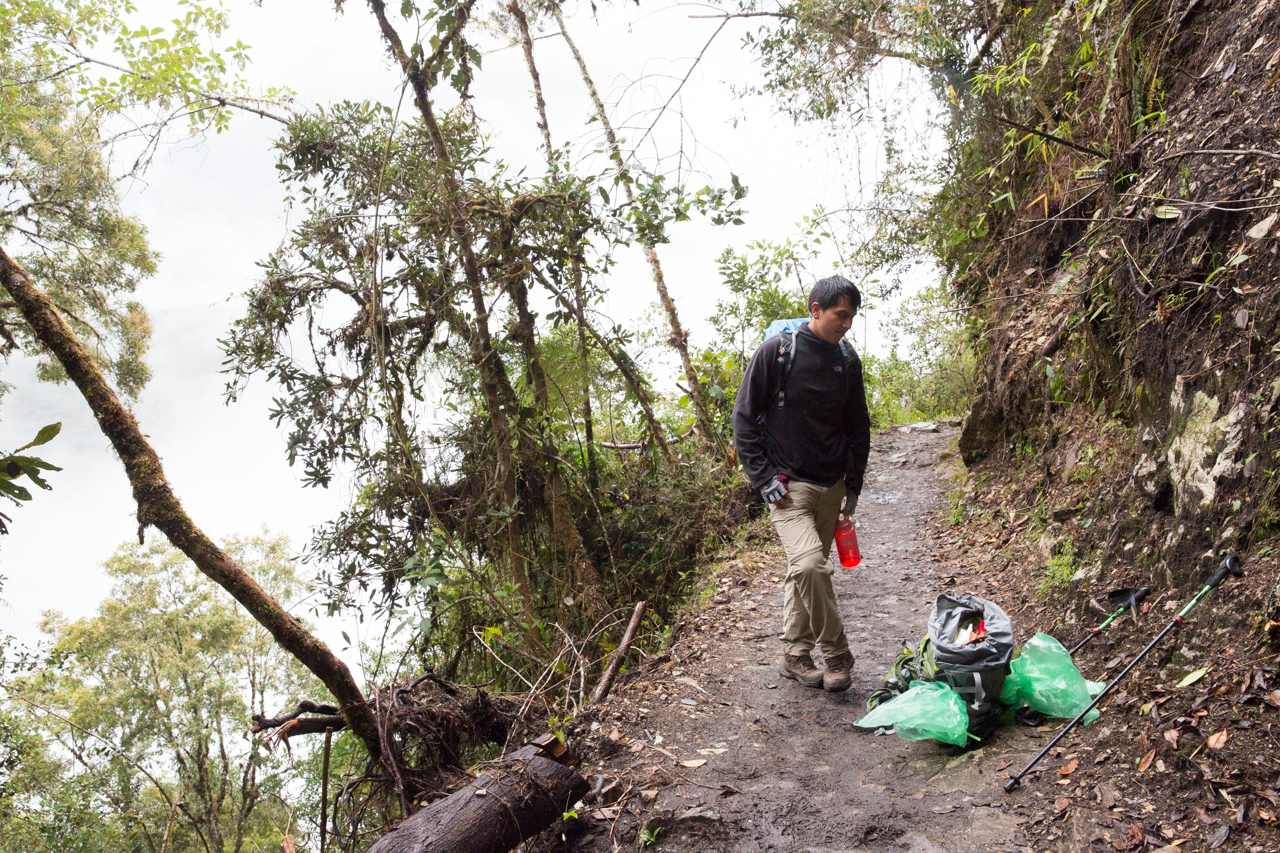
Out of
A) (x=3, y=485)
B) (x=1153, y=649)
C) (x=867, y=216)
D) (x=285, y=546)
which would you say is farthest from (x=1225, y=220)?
(x=285, y=546)

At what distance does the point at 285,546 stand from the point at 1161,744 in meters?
25.5

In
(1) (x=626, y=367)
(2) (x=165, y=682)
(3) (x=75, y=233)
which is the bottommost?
(2) (x=165, y=682)

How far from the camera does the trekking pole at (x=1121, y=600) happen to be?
10.4 ft

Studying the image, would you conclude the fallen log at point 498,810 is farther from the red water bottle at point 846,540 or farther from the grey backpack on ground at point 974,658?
the red water bottle at point 846,540

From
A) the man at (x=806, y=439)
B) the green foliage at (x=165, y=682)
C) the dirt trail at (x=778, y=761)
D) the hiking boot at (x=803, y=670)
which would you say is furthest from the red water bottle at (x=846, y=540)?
the green foliage at (x=165, y=682)

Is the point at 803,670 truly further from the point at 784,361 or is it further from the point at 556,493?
the point at 556,493

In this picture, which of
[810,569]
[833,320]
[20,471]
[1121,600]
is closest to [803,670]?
[810,569]

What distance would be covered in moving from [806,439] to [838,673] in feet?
4.30

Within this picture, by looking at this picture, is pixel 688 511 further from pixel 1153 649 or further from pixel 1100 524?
pixel 1153 649

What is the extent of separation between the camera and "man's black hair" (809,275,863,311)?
3680 millimetres

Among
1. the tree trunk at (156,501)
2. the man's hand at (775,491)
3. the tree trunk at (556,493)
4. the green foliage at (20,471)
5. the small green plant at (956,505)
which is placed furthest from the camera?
the tree trunk at (556,493)

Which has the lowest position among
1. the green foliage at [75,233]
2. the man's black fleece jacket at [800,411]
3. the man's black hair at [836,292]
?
the man's black fleece jacket at [800,411]

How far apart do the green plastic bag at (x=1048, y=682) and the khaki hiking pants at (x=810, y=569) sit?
91 cm

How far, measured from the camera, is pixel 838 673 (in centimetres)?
388
